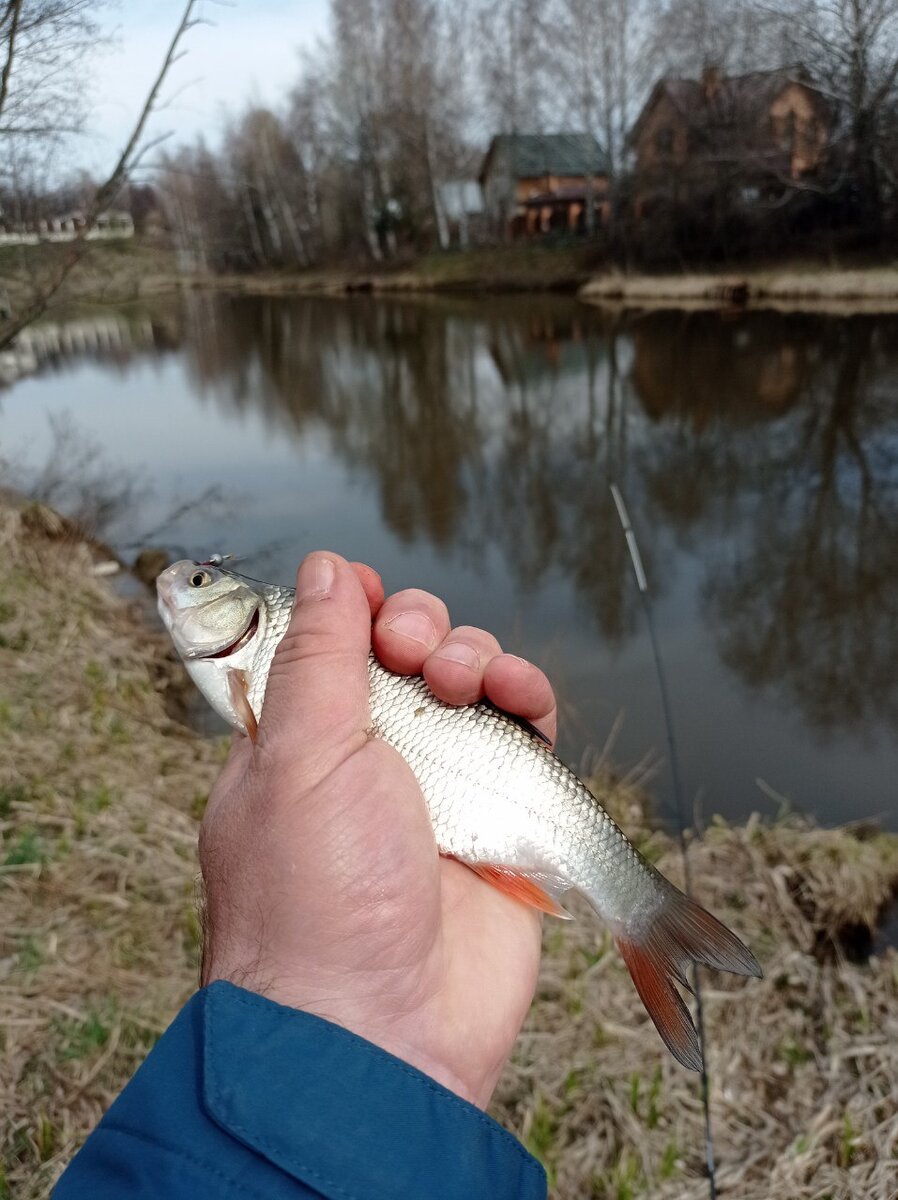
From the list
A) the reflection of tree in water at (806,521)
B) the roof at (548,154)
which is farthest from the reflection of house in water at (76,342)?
the roof at (548,154)

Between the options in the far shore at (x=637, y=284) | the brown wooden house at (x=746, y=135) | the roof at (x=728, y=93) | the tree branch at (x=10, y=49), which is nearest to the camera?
the tree branch at (x=10, y=49)

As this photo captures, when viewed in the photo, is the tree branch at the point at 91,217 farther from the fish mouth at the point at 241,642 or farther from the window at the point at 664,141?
the window at the point at 664,141

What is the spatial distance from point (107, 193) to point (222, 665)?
28.3 feet

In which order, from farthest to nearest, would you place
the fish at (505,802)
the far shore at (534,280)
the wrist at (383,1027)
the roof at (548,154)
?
the roof at (548,154) < the far shore at (534,280) < the fish at (505,802) < the wrist at (383,1027)

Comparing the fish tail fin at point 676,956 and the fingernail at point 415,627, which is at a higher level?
the fingernail at point 415,627

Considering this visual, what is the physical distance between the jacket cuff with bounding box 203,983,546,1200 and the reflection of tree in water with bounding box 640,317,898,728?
5310 mm

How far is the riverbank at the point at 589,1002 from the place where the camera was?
2672mm

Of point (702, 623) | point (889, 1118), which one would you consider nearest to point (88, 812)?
point (889, 1118)

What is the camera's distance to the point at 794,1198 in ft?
8.41

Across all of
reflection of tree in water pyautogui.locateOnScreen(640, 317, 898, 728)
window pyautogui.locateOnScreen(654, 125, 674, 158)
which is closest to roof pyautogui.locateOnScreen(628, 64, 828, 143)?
window pyautogui.locateOnScreen(654, 125, 674, 158)

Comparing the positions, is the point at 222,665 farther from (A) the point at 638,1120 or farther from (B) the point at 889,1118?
(B) the point at 889,1118

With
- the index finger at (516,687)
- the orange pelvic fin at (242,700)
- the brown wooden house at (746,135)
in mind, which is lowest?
the index finger at (516,687)

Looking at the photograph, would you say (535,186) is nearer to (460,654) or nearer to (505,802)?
(460,654)

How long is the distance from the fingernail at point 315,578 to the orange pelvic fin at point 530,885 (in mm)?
753
